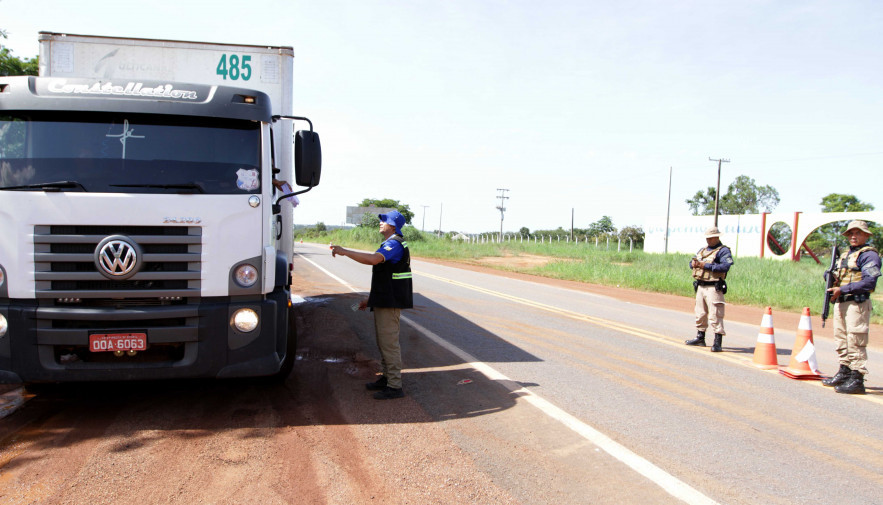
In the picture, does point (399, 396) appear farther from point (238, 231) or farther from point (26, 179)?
point (26, 179)

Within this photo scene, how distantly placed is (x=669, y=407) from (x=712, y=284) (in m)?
3.46

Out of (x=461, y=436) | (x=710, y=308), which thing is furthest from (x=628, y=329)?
(x=461, y=436)

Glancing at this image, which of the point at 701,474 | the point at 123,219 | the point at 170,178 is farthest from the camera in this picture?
the point at 170,178

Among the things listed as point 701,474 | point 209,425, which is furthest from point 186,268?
point 701,474

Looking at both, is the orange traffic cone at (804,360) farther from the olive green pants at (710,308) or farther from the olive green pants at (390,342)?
the olive green pants at (390,342)

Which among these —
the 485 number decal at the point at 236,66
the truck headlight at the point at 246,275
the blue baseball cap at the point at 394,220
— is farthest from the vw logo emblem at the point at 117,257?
the 485 number decal at the point at 236,66

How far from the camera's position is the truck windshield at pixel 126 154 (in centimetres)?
454

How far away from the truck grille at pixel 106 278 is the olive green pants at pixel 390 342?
5.38ft

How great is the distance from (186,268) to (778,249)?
143ft

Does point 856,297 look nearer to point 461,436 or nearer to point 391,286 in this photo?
point 461,436

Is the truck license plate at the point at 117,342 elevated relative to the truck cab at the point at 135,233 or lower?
lower

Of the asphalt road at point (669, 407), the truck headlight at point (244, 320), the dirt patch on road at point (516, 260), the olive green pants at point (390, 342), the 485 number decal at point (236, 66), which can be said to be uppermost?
the 485 number decal at point (236, 66)

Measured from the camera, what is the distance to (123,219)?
4.41 m

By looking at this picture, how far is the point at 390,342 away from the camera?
5473mm
